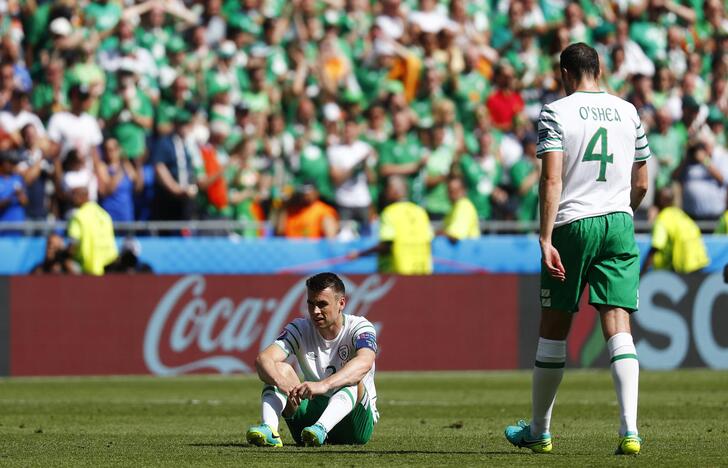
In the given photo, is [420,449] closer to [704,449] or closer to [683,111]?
[704,449]

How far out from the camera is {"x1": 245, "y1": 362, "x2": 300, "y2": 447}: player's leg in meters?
8.45

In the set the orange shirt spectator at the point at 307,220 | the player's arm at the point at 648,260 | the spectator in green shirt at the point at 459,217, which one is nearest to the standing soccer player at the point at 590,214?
the spectator in green shirt at the point at 459,217

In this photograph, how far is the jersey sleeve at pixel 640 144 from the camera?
8.13m

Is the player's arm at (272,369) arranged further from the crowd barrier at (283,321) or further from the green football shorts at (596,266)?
the crowd barrier at (283,321)

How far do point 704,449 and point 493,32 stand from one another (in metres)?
14.5

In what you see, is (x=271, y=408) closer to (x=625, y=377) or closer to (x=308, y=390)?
(x=308, y=390)

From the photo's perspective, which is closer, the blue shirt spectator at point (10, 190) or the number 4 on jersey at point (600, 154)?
the number 4 on jersey at point (600, 154)

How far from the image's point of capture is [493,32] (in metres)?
22.4

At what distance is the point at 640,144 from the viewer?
8148 millimetres

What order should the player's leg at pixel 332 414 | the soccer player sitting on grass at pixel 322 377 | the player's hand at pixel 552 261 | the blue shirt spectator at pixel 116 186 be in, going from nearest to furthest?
the player's hand at pixel 552 261 → the player's leg at pixel 332 414 → the soccer player sitting on grass at pixel 322 377 → the blue shirt spectator at pixel 116 186

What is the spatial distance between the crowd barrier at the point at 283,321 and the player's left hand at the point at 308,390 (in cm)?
913

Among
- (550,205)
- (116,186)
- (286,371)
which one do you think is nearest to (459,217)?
(116,186)

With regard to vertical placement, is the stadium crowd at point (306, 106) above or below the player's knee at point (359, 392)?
above

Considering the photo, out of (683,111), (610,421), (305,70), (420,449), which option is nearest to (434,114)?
(305,70)
